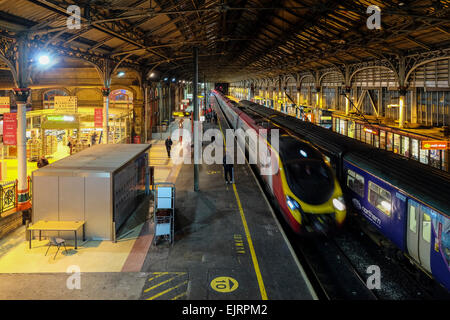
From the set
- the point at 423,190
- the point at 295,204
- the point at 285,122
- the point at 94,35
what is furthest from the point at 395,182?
the point at 94,35

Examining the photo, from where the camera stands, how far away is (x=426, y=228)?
7.36m

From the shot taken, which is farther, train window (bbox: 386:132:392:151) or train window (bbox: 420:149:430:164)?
train window (bbox: 386:132:392:151)

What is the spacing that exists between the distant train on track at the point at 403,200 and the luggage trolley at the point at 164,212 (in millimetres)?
5893

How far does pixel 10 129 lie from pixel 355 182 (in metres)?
12.2

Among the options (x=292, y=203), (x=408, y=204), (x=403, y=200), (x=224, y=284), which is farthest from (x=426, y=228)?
(x=224, y=284)

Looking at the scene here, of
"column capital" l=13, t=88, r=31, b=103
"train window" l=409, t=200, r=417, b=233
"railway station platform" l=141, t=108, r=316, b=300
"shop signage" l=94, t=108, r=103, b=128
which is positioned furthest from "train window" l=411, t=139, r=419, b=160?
"column capital" l=13, t=88, r=31, b=103

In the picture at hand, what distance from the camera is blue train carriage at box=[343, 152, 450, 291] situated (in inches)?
271

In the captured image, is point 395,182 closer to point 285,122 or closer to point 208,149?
point 285,122

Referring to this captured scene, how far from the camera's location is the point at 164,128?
35.3m

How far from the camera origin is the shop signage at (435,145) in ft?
46.7

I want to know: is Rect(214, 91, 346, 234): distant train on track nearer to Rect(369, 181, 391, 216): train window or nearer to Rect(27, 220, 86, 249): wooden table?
Rect(369, 181, 391, 216): train window

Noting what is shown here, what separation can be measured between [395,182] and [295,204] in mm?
2651

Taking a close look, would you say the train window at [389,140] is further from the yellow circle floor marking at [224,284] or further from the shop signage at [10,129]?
the shop signage at [10,129]
